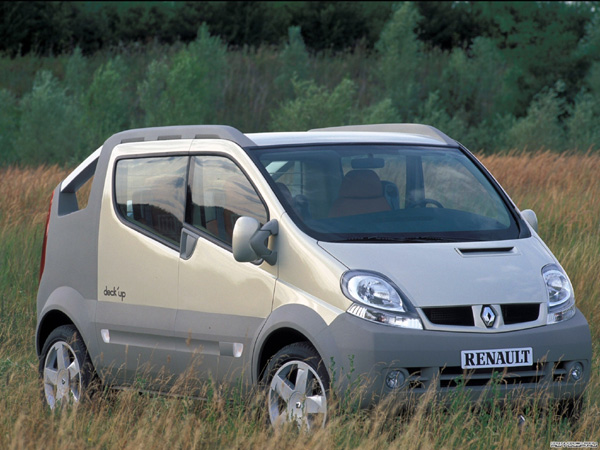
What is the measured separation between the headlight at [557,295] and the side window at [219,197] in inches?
62.6

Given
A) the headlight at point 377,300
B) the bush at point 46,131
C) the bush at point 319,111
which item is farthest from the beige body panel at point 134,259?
the bush at point 319,111

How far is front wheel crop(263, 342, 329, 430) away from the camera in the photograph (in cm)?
545

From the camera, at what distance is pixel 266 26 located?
183 ft

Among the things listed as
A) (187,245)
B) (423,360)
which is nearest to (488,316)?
(423,360)

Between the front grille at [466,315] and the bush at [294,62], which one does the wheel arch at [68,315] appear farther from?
the bush at [294,62]

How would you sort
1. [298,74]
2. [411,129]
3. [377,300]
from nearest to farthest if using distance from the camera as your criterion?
[377,300]
[411,129]
[298,74]

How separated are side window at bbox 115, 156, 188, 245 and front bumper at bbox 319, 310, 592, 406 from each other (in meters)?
1.61

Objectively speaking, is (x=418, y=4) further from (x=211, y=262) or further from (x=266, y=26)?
(x=211, y=262)

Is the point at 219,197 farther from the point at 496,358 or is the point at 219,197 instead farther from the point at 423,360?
the point at 496,358

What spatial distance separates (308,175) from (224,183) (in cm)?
52

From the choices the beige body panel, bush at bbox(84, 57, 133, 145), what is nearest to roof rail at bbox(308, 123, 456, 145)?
→ the beige body panel

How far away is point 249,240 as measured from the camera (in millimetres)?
5742

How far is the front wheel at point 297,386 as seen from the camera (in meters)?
5.45

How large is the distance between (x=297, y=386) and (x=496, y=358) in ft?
3.35
